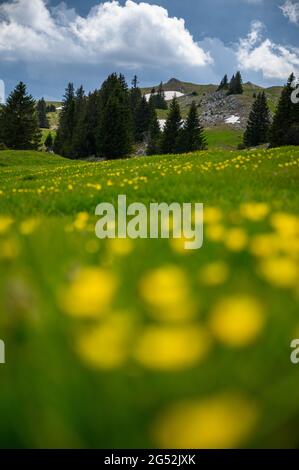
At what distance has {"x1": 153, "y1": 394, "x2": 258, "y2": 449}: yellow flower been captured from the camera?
0.79 m

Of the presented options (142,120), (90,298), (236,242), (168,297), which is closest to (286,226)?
(236,242)

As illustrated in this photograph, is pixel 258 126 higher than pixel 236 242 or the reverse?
higher

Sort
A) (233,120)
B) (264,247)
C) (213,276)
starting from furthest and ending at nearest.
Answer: (233,120) < (264,247) < (213,276)

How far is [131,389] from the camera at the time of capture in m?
0.98

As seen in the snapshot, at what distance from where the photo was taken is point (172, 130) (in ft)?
227

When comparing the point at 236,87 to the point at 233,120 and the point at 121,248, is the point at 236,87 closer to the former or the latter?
the point at 233,120

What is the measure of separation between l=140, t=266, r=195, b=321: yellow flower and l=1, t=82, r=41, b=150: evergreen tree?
199ft

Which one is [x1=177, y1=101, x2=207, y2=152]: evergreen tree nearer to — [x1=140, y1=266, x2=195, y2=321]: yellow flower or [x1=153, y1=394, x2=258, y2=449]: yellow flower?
[x1=140, y1=266, x2=195, y2=321]: yellow flower

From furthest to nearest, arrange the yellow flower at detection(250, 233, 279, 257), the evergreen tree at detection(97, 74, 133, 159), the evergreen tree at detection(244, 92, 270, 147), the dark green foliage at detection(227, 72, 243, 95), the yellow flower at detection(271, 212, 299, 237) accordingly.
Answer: the dark green foliage at detection(227, 72, 243, 95), the evergreen tree at detection(244, 92, 270, 147), the evergreen tree at detection(97, 74, 133, 159), the yellow flower at detection(271, 212, 299, 237), the yellow flower at detection(250, 233, 279, 257)

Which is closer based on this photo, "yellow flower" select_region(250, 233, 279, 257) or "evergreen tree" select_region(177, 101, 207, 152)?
"yellow flower" select_region(250, 233, 279, 257)

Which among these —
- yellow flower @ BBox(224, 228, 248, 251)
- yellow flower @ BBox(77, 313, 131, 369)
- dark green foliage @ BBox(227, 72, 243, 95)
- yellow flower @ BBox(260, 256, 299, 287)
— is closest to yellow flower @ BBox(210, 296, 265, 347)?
yellow flower @ BBox(77, 313, 131, 369)

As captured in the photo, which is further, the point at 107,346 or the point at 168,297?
the point at 168,297

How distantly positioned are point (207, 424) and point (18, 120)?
61.8m

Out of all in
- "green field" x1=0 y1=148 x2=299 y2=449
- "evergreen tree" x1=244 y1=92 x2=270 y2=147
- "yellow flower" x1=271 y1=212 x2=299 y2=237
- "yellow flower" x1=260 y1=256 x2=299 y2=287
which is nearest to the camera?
"green field" x1=0 y1=148 x2=299 y2=449
